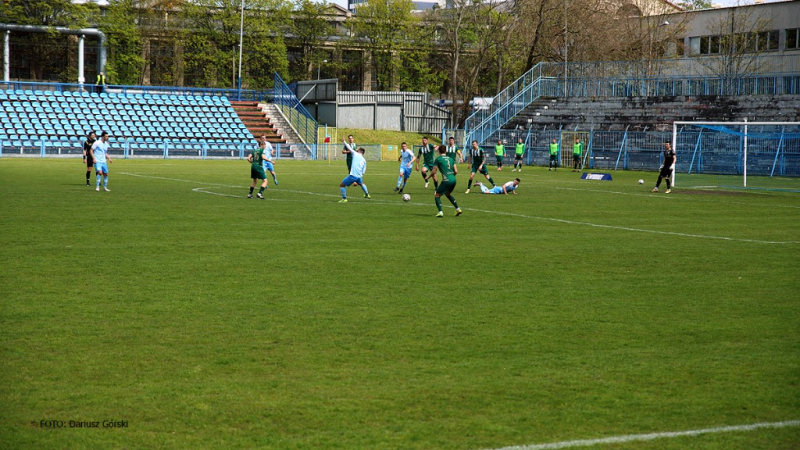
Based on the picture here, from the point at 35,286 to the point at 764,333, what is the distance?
323 inches

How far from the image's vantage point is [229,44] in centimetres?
8019

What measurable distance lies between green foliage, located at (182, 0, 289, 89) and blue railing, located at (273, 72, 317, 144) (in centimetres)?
1127

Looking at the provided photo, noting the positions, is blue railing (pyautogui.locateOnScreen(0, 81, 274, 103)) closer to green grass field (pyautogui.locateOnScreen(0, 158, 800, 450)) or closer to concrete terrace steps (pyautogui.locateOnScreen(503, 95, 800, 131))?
concrete terrace steps (pyautogui.locateOnScreen(503, 95, 800, 131))

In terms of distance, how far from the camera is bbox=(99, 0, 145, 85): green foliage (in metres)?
76.1

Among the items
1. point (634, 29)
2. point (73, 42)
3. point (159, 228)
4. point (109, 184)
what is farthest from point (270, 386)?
point (73, 42)

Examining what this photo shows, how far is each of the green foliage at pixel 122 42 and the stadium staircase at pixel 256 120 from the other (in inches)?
612

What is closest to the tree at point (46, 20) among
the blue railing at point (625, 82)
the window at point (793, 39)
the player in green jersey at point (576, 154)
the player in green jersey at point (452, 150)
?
the blue railing at point (625, 82)

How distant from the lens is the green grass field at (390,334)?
5922 mm

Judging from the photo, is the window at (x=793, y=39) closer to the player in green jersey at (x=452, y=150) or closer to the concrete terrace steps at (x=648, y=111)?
the concrete terrace steps at (x=648, y=111)

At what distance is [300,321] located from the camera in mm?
8969

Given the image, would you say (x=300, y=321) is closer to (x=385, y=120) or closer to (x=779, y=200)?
(x=779, y=200)

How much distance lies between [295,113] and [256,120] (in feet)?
9.56

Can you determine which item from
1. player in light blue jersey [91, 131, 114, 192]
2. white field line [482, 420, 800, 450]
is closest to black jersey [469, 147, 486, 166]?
player in light blue jersey [91, 131, 114, 192]

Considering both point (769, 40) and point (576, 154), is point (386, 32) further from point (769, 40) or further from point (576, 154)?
point (576, 154)
